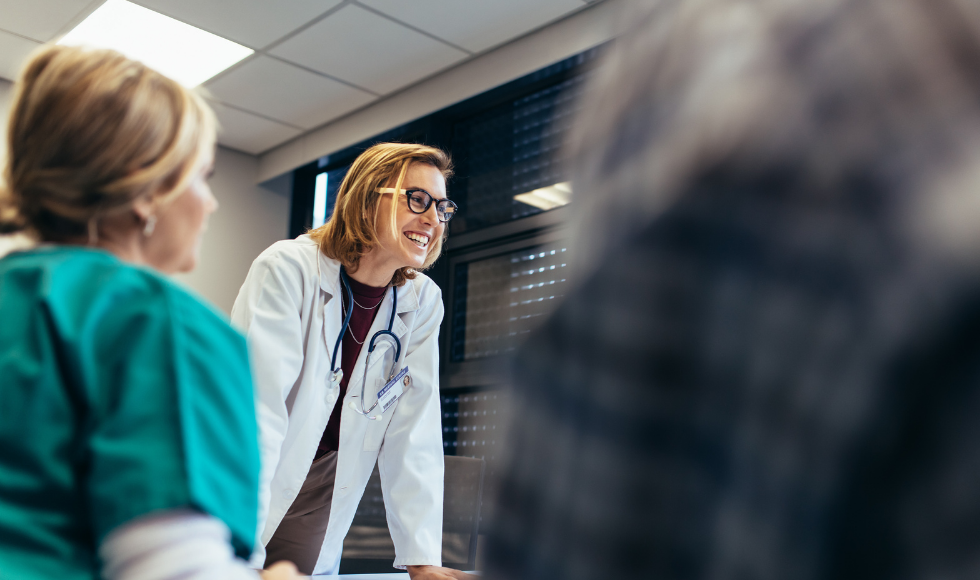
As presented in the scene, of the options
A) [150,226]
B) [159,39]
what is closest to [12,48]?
[159,39]

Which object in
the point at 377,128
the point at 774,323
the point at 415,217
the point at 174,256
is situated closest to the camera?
the point at 774,323

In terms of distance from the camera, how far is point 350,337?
1778 mm

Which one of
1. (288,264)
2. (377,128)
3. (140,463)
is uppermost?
(377,128)

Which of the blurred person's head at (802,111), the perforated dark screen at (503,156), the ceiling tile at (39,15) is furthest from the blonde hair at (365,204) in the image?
the ceiling tile at (39,15)

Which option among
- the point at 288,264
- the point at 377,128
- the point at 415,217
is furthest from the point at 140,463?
the point at 377,128

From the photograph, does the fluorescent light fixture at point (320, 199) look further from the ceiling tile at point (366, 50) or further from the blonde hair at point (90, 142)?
the blonde hair at point (90, 142)

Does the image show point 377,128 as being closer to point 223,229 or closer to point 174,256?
point 223,229

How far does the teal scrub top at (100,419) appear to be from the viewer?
1.50 ft

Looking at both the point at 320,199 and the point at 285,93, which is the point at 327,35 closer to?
the point at 285,93

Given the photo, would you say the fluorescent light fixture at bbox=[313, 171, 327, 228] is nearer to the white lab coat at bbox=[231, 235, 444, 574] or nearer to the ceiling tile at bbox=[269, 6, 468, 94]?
the ceiling tile at bbox=[269, 6, 468, 94]

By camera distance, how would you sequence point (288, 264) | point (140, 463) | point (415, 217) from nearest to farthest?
point (140, 463), point (288, 264), point (415, 217)

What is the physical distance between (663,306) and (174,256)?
55 cm

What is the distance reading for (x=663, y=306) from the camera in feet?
0.54

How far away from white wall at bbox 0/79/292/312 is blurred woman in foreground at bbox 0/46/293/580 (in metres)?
4.12
